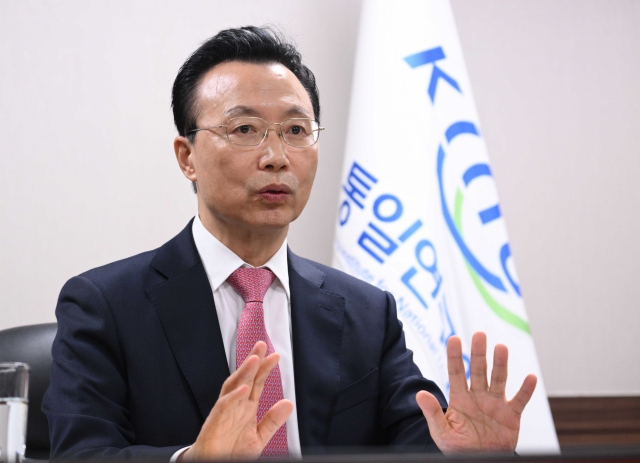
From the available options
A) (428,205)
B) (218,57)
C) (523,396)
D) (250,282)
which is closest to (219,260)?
(250,282)

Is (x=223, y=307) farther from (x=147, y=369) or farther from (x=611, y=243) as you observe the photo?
(x=611, y=243)

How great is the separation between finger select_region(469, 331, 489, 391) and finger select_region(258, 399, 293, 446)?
0.37 m

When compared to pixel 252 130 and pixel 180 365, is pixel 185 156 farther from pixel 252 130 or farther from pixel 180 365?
pixel 180 365

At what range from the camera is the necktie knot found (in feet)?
5.24

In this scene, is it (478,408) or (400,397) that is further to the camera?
(400,397)

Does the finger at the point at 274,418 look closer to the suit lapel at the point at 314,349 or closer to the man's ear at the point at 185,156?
the suit lapel at the point at 314,349

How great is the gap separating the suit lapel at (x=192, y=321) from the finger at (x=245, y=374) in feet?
1.08

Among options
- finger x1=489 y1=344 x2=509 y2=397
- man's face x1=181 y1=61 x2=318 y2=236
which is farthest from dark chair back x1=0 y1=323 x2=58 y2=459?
finger x1=489 y1=344 x2=509 y2=397

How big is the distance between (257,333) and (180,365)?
18 centimetres

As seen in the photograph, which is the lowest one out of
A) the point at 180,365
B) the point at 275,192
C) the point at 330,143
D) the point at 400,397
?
the point at 400,397

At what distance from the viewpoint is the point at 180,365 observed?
1504 mm

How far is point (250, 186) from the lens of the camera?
1.58m

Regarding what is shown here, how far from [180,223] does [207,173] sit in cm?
111

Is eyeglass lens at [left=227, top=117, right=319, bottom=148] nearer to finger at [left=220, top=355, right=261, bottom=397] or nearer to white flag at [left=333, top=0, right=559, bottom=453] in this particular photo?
finger at [left=220, top=355, right=261, bottom=397]
